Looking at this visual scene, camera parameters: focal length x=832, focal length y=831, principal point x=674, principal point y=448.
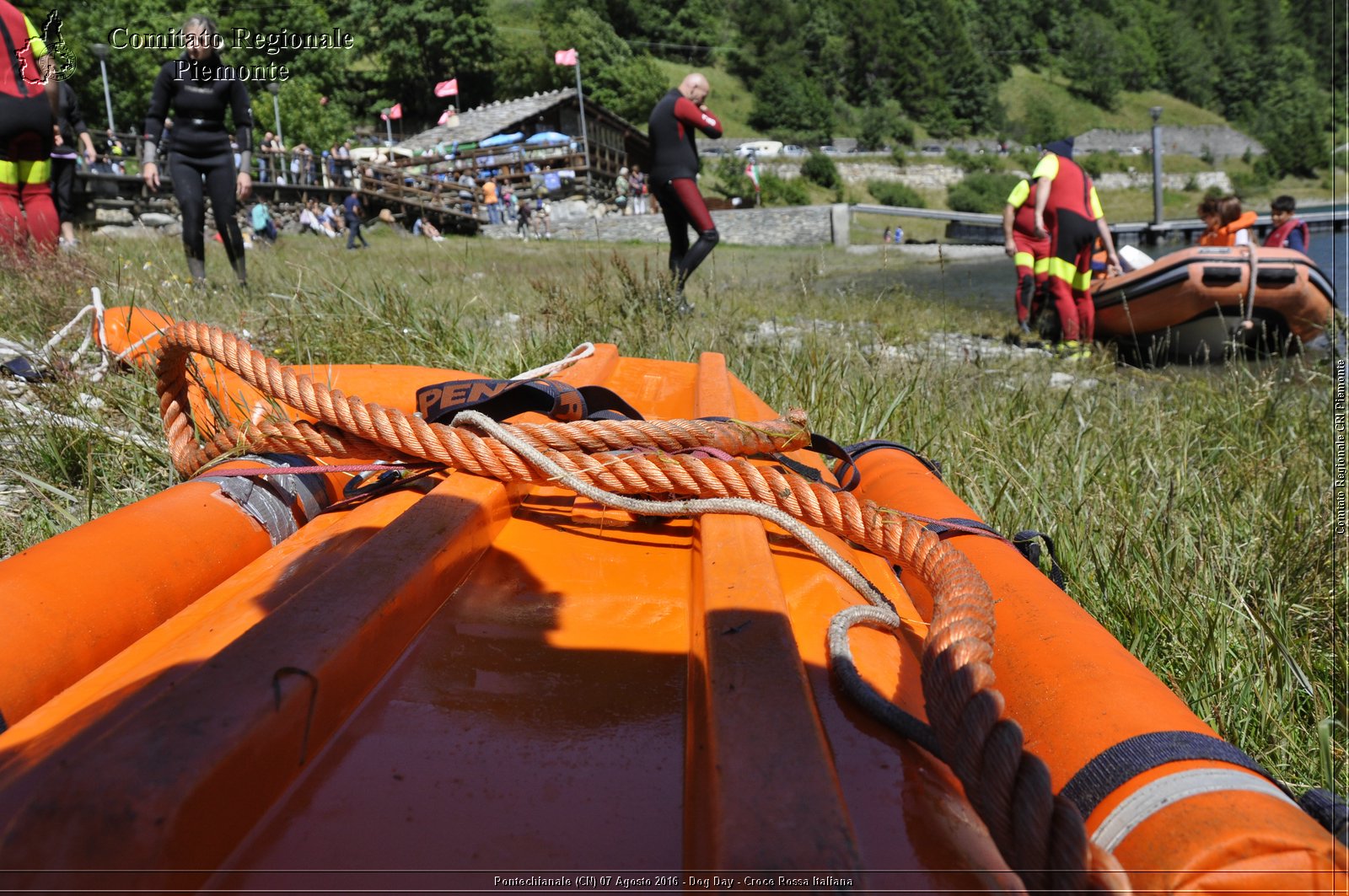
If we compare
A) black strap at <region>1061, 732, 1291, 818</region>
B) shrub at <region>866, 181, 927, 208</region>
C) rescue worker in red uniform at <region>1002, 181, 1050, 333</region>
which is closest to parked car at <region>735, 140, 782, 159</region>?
shrub at <region>866, 181, 927, 208</region>

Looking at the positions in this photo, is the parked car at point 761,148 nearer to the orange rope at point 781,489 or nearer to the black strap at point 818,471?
the black strap at point 818,471

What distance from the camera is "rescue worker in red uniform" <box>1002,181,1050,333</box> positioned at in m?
8.19

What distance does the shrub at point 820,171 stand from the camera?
49688 mm

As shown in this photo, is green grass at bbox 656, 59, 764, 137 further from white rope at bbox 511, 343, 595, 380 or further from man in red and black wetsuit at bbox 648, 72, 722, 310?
white rope at bbox 511, 343, 595, 380

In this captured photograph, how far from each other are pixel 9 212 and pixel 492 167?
3396 cm

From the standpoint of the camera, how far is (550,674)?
1.17m

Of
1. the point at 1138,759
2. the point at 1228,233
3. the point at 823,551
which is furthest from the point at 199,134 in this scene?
the point at 1228,233

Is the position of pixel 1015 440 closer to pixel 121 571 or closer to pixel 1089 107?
pixel 121 571

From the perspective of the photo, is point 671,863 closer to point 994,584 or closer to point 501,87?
point 994,584

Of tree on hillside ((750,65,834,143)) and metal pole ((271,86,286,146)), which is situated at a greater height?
tree on hillside ((750,65,834,143))

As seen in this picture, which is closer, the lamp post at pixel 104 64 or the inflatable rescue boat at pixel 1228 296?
the inflatable rescue boat at pixel 1228 296

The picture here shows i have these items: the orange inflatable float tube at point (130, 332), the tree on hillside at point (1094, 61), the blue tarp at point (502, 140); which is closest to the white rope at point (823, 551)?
the orange inflatable float tube at point (130, 332)

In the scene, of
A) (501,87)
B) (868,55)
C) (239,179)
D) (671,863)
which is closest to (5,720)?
(671,863)

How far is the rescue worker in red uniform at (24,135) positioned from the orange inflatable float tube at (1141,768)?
17.1 ft
